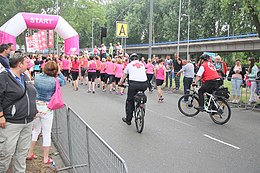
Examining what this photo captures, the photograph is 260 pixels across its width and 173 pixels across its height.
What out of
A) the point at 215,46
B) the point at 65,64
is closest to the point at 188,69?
the point at 65,64

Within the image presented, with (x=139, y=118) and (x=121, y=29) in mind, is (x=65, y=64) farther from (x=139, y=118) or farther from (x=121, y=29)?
(x=139, y=118)

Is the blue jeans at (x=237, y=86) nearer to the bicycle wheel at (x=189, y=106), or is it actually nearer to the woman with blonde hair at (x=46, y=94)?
the bicycle wheel at (x=189, y=106)

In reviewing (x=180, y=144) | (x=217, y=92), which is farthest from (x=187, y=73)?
(x=180, y=144)

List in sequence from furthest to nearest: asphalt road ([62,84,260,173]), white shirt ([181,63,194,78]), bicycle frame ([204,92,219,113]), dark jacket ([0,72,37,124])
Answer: white shirt ([181,63,194,78]) → bicycle frame ([204,92,219,113]) → asphalt road ([62,84,260,173]) → dark jacket ([0,72,37,124])

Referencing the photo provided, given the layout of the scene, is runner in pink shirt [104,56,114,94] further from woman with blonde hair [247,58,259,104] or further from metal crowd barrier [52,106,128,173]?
metal crowd barrier [52,106,128,173]

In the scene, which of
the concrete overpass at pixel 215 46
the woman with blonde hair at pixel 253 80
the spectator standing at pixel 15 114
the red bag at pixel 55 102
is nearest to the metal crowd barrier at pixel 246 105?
the woman with blonde hair at pixel 253 80

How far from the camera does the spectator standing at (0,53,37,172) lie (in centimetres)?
357

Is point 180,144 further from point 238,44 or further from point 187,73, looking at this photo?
point 238,44

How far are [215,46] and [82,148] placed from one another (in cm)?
4617

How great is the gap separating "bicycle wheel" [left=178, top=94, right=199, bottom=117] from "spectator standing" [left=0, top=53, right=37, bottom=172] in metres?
6.20

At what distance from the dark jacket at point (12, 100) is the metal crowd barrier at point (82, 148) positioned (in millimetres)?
744

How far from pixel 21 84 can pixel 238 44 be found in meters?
42.5

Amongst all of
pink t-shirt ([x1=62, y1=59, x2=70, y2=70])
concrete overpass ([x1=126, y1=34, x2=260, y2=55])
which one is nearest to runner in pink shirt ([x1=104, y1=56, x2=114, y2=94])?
pink t-shirt ([x1=62, y1=59, x2=70, y2=70])

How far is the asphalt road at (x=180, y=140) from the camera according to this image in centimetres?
514
